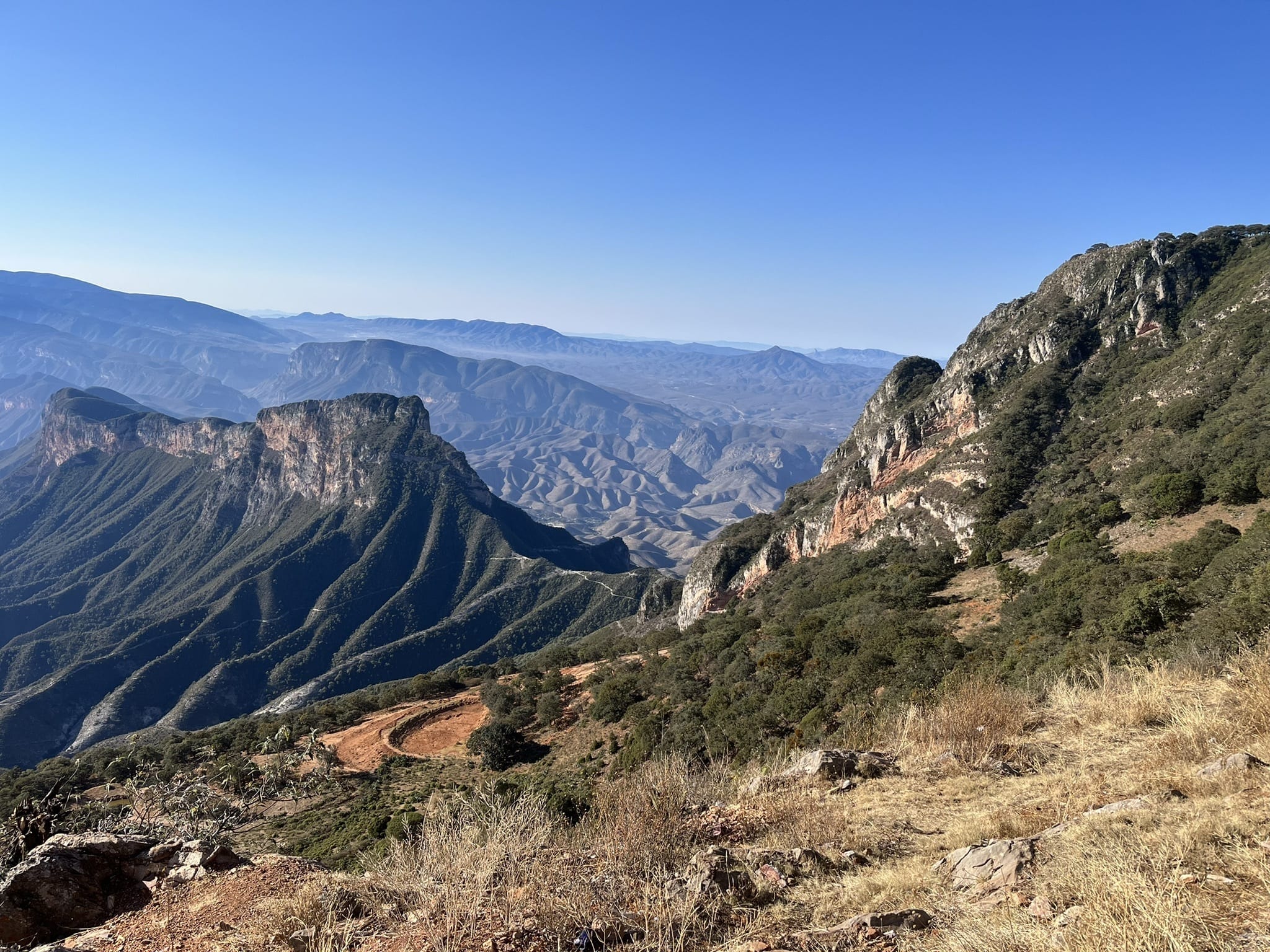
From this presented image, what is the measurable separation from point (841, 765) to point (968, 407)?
50.3 meters

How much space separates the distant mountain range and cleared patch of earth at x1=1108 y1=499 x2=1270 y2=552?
95.1 m

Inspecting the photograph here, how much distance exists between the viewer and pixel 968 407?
170 ft

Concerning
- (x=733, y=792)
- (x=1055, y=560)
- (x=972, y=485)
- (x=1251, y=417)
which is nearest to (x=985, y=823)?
(x=733, y=792)

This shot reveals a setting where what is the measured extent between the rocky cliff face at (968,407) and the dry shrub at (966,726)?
95.2ft

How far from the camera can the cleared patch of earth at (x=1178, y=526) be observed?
2148 cm

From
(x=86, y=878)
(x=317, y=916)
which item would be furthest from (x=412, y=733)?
(x=317, y=916)

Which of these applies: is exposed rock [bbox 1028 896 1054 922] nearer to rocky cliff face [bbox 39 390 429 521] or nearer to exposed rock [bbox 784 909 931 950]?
exposed rock [bbox 784 909 931 950]

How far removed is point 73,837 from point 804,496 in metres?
68.3

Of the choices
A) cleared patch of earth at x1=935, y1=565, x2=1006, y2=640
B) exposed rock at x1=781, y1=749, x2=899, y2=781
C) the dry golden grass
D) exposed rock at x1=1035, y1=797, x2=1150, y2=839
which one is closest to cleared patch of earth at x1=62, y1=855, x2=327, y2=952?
the dry golden grass

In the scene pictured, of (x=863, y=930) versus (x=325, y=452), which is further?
(x=325, y=452)

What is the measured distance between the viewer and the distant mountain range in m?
119

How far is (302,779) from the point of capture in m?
30.8

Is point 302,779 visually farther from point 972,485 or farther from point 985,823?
point 972,485

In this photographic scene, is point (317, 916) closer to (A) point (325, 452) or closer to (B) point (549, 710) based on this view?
(B) point (549, 710)
